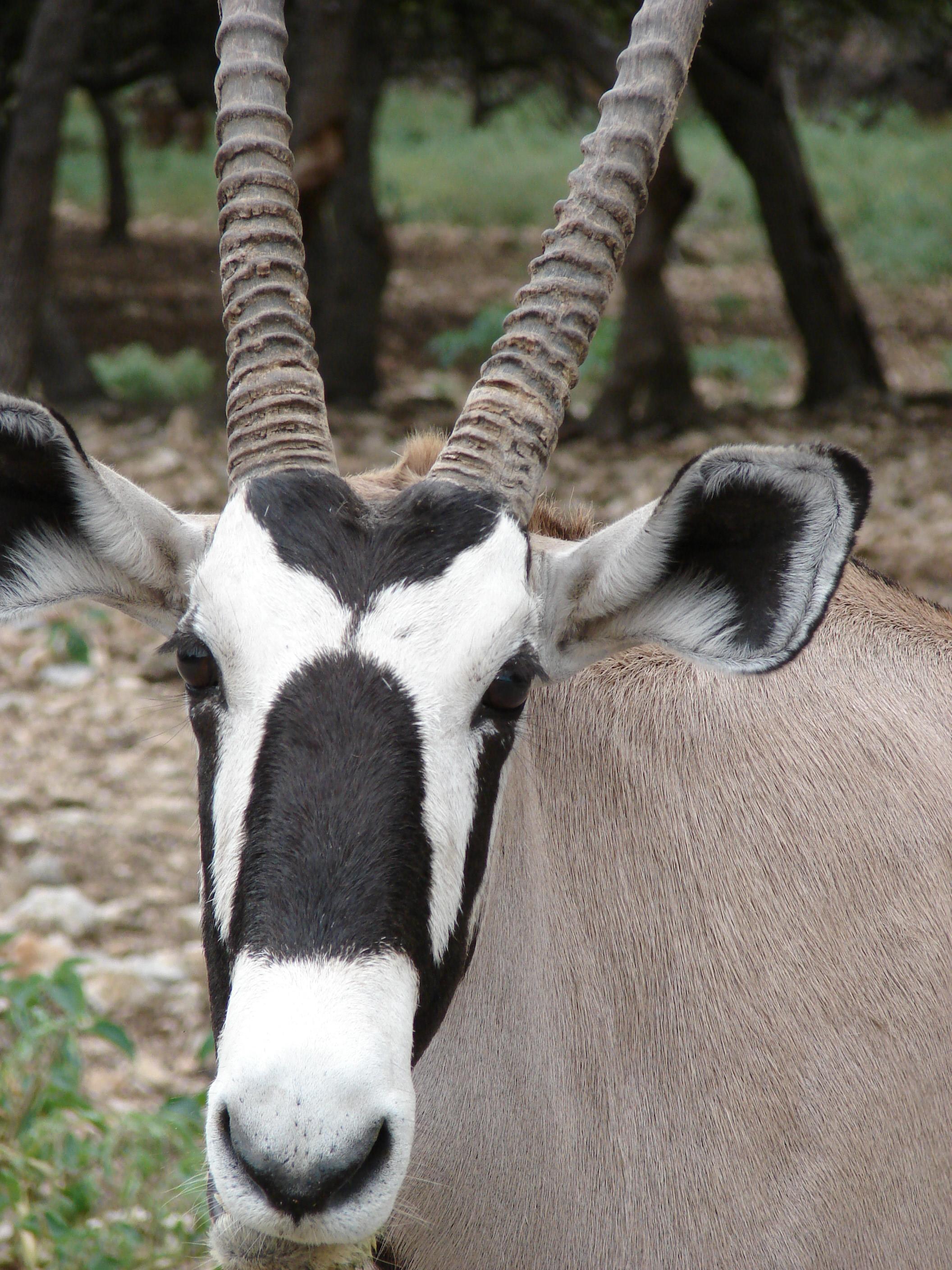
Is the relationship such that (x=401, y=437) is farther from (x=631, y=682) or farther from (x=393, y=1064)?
(x=393, y=1064)

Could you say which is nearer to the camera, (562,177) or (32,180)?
(32,180)

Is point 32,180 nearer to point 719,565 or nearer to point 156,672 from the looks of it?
point 156,672

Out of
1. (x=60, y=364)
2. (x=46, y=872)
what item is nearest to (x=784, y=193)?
(x=60, y=364)

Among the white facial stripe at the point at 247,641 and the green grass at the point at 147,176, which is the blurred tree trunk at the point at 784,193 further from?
the green grass at the point at 147,176

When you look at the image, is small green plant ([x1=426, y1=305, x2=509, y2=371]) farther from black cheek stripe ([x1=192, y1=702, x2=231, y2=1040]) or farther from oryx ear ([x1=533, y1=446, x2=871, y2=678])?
black cheek stripe ([x1=192, y1=702, x2=231, y2=1040])

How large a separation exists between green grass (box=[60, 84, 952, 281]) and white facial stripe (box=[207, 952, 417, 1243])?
21.7 m

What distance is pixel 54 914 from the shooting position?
5.09 metres

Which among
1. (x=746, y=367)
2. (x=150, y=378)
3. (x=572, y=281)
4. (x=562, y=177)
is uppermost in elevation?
(x=572, y=281)

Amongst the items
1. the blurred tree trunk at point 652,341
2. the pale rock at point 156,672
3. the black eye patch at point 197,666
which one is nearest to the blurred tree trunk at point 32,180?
the pale rock at point 156,672

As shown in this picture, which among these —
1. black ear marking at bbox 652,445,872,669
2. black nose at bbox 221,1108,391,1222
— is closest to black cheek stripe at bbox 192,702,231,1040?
black nose at bbox 221,1108,391,1222

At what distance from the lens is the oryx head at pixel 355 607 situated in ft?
6.43

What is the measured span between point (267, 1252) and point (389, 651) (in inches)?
38.4

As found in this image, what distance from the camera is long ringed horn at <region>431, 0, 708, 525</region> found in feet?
8.32

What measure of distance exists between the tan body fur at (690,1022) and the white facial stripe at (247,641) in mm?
575
